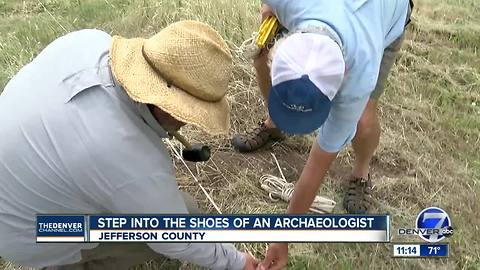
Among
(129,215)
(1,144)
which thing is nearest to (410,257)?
(129,215)

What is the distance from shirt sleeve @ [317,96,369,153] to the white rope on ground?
67 cm

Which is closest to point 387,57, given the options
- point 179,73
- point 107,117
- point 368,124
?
point 368,124

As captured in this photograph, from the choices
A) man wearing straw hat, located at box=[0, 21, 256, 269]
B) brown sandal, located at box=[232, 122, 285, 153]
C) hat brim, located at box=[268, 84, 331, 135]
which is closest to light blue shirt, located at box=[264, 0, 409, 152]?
hat brim, located at box=[268, 84, 331, 135]

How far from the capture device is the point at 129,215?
5.39ft

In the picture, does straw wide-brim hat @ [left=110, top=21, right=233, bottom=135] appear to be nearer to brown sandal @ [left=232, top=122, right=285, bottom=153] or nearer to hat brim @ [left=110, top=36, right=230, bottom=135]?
hat brim @ [left=110, top=36, right=230, bottom=135]

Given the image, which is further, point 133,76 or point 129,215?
point 129,215

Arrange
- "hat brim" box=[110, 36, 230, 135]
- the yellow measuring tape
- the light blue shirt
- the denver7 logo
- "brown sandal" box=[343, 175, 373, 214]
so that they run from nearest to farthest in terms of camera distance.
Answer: "hat brim" box=[110, 36, 230, 135] → the light blue shirt → the yellow measuring tape → the denver7 logo → "brown sandal" box=[343, 175, 373, 214]

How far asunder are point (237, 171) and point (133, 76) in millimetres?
1199

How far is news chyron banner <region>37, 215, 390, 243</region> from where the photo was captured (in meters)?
1.72

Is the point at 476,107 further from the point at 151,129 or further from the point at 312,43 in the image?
the point at 151,129

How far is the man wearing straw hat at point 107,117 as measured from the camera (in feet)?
4.91

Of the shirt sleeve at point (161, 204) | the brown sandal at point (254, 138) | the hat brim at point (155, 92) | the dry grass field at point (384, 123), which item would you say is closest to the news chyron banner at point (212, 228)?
the shirt sleeve at point (161, 204)

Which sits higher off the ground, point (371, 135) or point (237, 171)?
point (371, 135)

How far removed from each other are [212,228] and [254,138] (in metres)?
0.85
